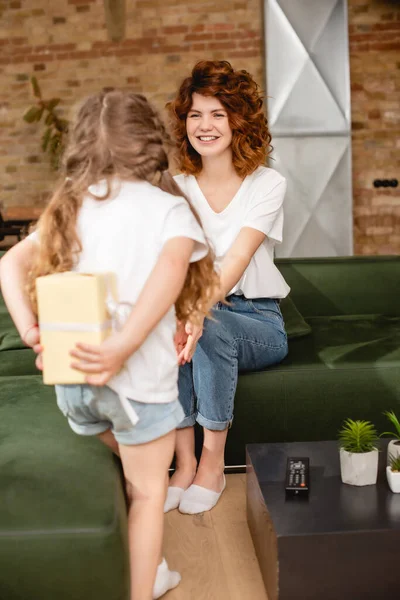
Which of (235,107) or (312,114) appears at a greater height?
(312,114)

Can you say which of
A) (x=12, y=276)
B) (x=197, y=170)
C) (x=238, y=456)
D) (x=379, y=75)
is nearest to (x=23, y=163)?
(x=379, y=75)

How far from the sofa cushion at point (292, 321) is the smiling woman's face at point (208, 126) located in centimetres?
74

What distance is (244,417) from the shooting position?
2.32 meters

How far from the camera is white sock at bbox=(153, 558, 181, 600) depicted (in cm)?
168

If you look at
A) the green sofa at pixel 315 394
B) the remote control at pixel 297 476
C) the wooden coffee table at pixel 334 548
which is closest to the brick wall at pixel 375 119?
the green sofa at pixel 315 394

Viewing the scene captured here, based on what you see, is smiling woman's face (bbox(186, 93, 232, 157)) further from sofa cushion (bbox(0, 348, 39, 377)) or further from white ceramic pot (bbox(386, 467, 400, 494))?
white ceramic pot (bbox(386, 467, 400, 494))

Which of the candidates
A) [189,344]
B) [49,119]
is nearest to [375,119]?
[49,119]

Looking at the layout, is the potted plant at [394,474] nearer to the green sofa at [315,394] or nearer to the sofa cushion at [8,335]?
the green sofa at [315,394]

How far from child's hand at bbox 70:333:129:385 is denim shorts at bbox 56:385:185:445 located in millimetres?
79

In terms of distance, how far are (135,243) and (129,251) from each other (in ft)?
0.06

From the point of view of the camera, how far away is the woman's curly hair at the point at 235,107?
229 centimetres

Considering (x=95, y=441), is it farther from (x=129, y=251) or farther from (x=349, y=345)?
(x=349, y=345)

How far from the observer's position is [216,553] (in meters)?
1.91

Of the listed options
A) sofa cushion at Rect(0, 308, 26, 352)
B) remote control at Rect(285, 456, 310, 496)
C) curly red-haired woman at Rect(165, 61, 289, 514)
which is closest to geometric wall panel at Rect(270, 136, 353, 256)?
sofa cushion at Rect(0, 308, 26, 352)
